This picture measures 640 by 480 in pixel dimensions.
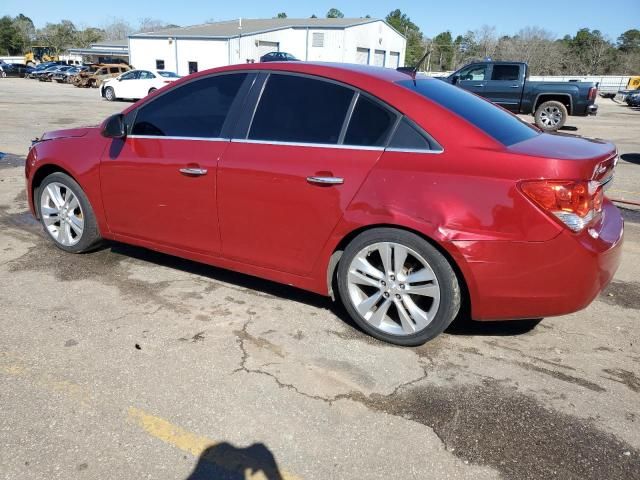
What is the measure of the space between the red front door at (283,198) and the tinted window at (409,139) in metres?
0.14

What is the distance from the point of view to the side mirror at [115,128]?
4047 mm

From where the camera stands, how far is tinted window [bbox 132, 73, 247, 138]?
376 centimetres

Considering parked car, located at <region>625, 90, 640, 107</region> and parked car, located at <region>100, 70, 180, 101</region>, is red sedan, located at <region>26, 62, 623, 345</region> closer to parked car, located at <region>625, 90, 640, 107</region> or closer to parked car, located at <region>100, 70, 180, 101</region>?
parked car, located at <region>100, 70, 180, 101</region>

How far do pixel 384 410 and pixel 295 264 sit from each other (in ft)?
3.94

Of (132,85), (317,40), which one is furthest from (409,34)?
(132,85)

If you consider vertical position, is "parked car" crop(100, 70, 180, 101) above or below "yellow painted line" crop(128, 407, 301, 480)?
above

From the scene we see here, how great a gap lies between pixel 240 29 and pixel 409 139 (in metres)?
50.4

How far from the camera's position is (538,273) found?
287 centimetres

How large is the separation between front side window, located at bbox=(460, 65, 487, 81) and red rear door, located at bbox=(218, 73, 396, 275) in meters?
14.8

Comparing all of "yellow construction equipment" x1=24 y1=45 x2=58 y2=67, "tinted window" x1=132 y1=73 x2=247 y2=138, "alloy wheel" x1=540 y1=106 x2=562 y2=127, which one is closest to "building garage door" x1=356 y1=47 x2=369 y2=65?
"alloy wheel" x1=540 y1=106 x2=562 y2=127

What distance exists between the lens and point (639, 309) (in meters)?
3.96

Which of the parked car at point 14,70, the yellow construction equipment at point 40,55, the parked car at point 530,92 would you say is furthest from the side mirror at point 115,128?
the yellow construction equipment at point 40,55

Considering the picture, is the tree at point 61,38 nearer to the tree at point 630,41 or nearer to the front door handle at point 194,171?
the tree at point 630,41

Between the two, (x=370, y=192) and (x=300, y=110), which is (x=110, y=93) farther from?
(x=370, y=192)
